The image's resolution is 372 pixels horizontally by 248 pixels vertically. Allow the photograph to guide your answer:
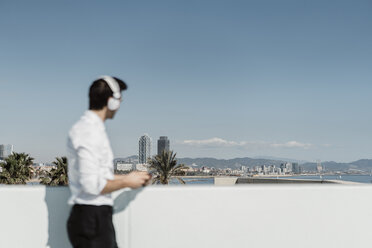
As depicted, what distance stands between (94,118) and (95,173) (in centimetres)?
24

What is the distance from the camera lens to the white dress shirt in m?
1.18

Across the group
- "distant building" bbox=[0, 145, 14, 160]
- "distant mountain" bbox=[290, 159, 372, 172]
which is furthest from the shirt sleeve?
"distant building" bbox=[0, 145, 14, 160]

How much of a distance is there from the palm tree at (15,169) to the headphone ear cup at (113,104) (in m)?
31.6

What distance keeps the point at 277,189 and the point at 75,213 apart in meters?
1.27

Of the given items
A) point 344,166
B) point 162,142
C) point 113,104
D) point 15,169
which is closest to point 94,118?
point 113,104

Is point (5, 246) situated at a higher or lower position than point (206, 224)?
lower

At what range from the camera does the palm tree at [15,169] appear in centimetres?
2835

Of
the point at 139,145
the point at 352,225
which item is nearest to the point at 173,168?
the point at 352,225

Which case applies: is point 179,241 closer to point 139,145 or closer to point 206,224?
point 206,224

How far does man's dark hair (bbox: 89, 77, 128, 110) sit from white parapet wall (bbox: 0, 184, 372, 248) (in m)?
0.70

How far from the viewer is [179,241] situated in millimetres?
1927

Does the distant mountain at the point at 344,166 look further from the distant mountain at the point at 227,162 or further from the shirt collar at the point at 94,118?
the shirt collar at the point at 94,118

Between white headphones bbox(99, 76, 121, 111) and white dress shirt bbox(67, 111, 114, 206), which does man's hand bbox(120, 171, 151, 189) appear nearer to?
white dress shirt bbox(67, 111, 114, 206)

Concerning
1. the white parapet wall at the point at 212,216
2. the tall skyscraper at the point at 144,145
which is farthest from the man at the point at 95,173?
the tall skyscraper at the point at 144,145
